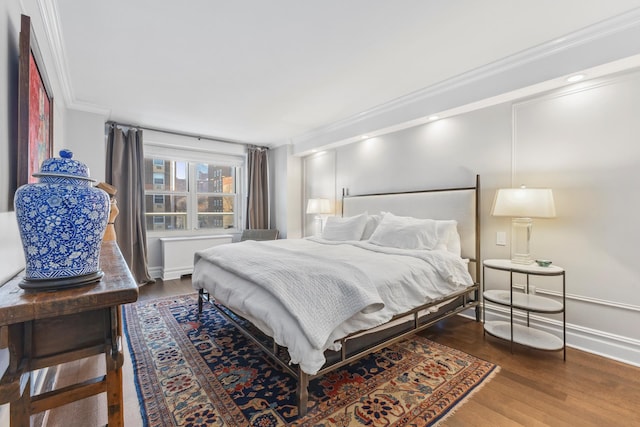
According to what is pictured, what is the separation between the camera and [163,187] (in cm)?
509

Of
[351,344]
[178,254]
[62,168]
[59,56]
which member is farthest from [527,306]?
[178,254]

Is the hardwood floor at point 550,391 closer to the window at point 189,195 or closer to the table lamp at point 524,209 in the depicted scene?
the table lamp at point 524,209

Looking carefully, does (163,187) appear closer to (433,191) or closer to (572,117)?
(433,191)

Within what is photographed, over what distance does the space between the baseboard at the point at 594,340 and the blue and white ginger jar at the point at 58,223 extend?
3318mm

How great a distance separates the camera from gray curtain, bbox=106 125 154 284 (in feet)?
14.0

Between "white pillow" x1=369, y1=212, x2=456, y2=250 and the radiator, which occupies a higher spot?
"white pillow" x1=369, y1=212, x2=456, y2=250

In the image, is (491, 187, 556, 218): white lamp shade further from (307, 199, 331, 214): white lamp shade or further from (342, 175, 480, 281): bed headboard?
(307, 199, 331, 214): white lamp shade

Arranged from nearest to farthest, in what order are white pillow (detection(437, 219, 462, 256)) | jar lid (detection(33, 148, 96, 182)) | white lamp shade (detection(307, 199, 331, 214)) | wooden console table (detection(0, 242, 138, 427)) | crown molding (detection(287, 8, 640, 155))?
wooden console table (detection(0, 242, 138, 427))
jar lid (detection(33, 148, 96, 182))
crown molding (detection(287, 8, 640, 155))
white pillow (detection(437, 219, 462, 256))
white lamp shade (detection(307, 199, 331, 214))

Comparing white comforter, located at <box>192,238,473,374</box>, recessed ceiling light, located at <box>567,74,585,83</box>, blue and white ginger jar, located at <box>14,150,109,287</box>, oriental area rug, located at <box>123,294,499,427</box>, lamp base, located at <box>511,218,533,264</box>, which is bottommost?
oriental area rug, located at <box>123,294,499,427</box>

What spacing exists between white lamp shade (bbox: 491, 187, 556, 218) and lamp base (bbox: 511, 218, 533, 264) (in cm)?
23

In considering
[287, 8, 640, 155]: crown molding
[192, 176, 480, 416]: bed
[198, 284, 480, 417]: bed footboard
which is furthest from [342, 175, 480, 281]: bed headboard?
[287, 8, 640, 155]: crown molding

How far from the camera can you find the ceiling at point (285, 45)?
1954mm

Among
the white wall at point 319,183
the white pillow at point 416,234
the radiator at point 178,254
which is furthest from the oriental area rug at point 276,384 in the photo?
the white wall at point 319,183

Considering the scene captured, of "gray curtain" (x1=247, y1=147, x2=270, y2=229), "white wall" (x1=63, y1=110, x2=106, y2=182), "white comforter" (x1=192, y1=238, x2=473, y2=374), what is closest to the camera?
"white comforter" (x1=192, y1=238, x2=473, y2=374)
